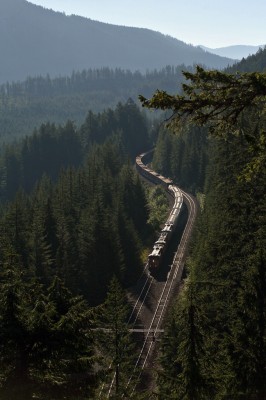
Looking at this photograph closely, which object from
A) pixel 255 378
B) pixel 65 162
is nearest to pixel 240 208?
pixel 255 378

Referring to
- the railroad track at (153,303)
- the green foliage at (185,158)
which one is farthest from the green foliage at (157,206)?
the railroad track at (153,303)

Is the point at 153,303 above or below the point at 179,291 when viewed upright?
below

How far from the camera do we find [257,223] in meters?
31.1

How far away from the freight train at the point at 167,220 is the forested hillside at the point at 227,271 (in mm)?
17231

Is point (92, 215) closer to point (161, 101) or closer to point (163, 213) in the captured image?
point (163, 213)

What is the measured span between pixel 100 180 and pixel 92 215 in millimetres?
23282

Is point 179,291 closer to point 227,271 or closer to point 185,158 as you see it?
point 227,271

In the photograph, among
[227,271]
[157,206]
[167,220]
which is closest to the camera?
[227,271]

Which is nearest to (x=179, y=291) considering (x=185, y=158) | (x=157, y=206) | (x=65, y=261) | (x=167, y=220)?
(x=65, y=261)

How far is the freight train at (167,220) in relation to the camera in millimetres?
58050

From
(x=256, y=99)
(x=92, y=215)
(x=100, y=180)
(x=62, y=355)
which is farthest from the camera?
(x=100, y=180)

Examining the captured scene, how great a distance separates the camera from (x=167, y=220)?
248 feet

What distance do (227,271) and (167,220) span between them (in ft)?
146

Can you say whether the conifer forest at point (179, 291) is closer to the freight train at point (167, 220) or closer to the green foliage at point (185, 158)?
the freight train at point (167, 220)
